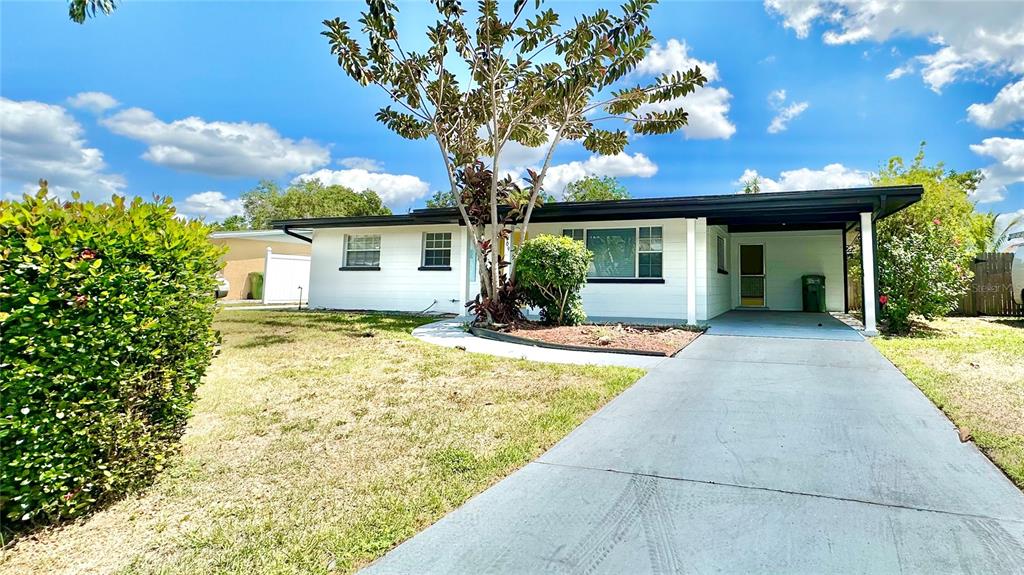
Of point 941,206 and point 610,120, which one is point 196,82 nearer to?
point 610,120

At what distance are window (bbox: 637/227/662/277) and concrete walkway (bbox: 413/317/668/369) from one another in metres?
4.88

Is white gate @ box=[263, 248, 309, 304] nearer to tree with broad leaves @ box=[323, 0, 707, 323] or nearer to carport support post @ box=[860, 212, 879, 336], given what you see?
tree with broad leaves @ box=[323, 0, 707, 323]

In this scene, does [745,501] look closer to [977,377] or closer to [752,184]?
[977,377]

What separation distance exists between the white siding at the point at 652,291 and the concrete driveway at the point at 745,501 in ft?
22.4

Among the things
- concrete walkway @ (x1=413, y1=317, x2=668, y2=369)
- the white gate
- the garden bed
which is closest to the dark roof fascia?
concrete walkway @ (x1=413, y1=317, x2=668, y2=369)

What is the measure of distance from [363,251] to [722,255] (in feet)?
36.3

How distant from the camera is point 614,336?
26.8 ft

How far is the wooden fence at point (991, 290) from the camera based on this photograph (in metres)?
13.0

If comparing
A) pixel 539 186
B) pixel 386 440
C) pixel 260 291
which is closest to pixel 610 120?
pixel 539 186

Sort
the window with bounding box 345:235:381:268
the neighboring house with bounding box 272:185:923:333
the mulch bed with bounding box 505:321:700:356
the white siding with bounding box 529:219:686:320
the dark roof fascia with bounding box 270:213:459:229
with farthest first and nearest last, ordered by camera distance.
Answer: the window with bounding box 345:235:381:268 < the dark roof fascia with bounding box 270:213:459:229 < the white siding with bounding box 529:219:686:320 < the neighboring house with bounding box 272:185:923:333 < the mulch bed with bounding box 505:321:700:356

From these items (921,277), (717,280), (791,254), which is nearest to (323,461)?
(921,277)

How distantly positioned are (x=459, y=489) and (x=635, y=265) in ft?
31.6

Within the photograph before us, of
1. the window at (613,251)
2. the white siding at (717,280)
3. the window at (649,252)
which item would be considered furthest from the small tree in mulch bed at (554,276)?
the white siding at (717,280)

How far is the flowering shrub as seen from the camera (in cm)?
896
